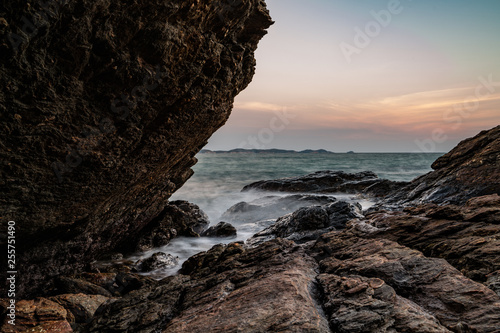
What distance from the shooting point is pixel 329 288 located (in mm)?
4383

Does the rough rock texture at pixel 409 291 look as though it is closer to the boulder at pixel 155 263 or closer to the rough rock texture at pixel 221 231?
the boulder at pixel 155 263

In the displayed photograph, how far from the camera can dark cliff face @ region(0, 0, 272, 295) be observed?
13.4 feet

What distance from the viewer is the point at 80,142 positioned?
16.9 feet

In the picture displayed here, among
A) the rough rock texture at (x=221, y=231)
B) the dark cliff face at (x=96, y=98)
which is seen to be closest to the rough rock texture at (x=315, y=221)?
the rough rock texture at (x=221, y=231)

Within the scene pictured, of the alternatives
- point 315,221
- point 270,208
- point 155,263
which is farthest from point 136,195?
point 270,208

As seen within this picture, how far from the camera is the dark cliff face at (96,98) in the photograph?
13.4ft

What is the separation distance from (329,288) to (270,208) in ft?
45.2

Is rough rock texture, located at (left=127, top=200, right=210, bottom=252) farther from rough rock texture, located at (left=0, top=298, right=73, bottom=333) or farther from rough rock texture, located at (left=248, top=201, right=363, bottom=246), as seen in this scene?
rough rock texture, located at (left=0, top=298, right=73, bottom=333)

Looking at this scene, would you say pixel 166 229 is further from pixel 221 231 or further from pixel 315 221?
pixel 315 221

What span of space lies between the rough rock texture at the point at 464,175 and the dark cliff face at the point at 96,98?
902 centimetres

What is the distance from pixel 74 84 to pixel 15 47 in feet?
3.21

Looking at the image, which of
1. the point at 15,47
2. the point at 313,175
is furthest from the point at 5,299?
the point at 313,175

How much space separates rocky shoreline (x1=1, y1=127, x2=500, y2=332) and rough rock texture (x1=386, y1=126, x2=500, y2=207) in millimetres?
826

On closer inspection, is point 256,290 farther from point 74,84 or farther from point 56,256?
point 56,256
